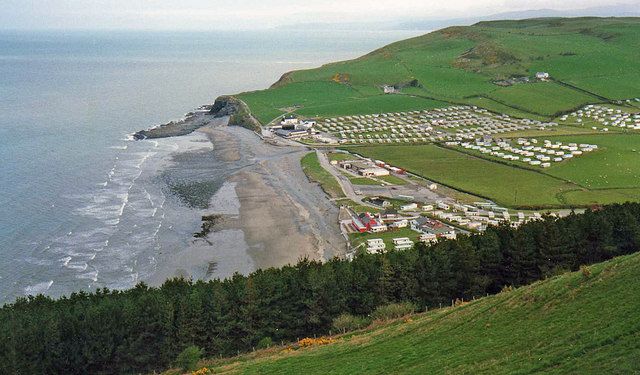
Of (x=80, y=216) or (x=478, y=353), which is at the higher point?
(x=478, y=353)

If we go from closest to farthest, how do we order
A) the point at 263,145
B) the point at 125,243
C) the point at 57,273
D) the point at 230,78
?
the point at 57,273 < the point at 125,243 < the point at 263,145 < the point at 230,78

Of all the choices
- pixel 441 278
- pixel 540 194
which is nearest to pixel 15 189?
pixel 441 278

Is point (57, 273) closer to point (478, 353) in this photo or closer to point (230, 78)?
point (478, 353)

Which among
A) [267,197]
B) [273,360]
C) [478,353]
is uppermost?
[478,353]

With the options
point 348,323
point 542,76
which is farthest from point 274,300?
point 542,76

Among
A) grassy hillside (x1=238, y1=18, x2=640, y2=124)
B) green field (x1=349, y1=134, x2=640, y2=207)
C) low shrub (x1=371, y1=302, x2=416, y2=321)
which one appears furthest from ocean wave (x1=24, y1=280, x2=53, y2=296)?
grassy hillside (x1=238, y1=18, x2=640, y2=124)

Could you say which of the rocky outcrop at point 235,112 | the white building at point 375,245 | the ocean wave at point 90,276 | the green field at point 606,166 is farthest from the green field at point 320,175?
the ocean wave at point 90,276
